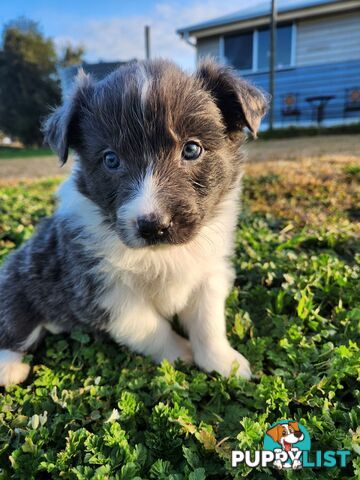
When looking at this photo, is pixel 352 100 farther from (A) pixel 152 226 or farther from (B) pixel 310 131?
(A) pixel 152 226

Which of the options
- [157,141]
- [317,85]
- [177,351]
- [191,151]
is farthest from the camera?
[317,85]

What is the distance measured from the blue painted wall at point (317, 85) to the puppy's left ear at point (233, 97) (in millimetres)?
15277

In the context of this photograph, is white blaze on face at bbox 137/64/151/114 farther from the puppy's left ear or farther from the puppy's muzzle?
the puppy's muzzle

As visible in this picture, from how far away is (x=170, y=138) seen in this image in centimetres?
210

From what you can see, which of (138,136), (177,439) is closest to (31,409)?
(177,439)

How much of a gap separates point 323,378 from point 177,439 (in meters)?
0.81

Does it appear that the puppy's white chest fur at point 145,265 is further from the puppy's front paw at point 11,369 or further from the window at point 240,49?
the window at point 240,49

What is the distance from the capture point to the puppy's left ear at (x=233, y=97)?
2342 mm

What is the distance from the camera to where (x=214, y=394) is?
7.45 ft

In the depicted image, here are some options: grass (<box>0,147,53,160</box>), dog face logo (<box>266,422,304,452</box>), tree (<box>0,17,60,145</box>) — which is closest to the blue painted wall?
grass (<box>0,147,53,160</box>)

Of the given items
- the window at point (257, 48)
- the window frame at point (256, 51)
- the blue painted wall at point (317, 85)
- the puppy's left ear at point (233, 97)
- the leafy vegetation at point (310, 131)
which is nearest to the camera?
the puppy's left ear at point (233, 97)

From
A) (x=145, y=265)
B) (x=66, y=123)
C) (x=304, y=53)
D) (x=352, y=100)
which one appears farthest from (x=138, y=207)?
(x=304, y=53)

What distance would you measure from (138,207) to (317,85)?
17.6 metres

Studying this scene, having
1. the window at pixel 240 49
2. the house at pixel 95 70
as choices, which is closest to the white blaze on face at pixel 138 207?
the house at pixel 95 70
